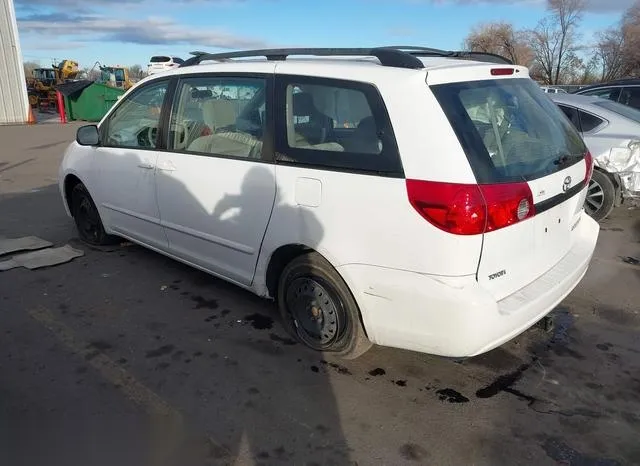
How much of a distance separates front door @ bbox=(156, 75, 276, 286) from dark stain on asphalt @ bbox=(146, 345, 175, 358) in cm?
65

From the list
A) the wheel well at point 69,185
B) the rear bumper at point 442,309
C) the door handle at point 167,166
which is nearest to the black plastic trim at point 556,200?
the rear bumper at point 442,309

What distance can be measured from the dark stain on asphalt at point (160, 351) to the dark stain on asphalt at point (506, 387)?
195cm

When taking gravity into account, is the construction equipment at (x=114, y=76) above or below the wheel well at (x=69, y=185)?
above

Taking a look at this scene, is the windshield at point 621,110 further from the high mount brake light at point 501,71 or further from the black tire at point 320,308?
the black tire at point 320,308

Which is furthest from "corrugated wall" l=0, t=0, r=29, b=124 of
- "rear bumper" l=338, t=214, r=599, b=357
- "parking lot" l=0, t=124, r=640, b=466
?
"rear bumper" l=338, t=214, r=599, b=357

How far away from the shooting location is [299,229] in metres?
3.05

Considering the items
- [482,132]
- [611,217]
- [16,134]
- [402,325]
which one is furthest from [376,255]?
[16,134]

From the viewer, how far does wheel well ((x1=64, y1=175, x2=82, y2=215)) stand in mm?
5266

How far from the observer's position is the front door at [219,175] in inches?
131

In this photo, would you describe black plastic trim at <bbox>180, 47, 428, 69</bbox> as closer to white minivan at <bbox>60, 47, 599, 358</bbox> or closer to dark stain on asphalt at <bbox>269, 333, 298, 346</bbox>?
white minivan at <bbox>60, 47, 599, 358</bbox>

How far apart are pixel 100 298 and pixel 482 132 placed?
321 cm

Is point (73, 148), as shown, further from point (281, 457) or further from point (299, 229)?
point (281, 457)

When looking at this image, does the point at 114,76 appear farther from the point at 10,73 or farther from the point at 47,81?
the point at 10,73

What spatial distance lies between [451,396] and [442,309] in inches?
26.6
